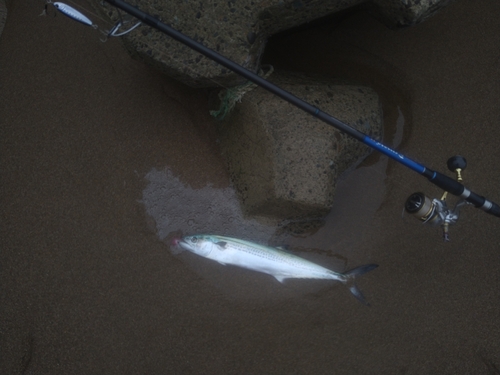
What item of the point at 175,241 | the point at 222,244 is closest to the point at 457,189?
the point at 222,244

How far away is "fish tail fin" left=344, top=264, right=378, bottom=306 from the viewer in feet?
10.1

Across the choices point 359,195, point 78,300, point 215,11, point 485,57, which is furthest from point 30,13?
point 485,57

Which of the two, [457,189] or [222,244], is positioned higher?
[457,189]

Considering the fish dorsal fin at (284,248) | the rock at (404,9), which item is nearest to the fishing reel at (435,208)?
the fish dorsal fin at (284,248)

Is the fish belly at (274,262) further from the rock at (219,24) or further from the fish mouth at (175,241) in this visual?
the rock at (219,24)

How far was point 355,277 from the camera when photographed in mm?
3123

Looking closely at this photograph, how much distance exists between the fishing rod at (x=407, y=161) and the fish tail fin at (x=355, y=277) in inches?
24.2

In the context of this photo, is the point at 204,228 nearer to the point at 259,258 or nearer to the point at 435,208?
the point at 259,258

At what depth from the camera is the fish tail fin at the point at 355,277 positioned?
10.1 ft

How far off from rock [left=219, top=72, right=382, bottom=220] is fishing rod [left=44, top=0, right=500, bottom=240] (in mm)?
504

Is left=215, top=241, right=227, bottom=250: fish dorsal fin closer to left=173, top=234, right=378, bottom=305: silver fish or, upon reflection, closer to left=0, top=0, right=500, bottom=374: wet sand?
left=173, top=234, right=378, bottom=305: silver fish

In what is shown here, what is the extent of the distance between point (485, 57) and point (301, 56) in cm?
144

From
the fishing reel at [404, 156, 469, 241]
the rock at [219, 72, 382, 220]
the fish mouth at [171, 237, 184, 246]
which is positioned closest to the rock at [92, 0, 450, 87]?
the rock at [219, 72, 382, 220]

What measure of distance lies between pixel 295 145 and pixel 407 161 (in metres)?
0.78
